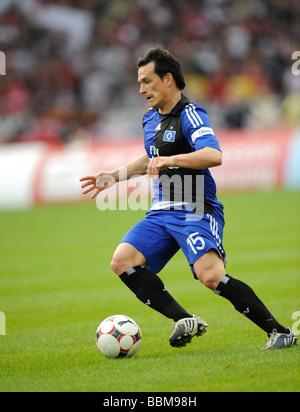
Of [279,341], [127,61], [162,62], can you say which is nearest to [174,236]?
[279,341]

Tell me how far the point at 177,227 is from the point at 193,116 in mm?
898

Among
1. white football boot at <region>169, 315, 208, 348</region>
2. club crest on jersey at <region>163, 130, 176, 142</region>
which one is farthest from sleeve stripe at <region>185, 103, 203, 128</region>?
white football boot at <region>169, 315, 208, 348</region>

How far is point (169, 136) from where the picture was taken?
18.7ft

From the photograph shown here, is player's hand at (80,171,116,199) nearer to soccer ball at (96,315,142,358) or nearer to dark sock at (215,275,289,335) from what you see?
soccer ball at (96,315,142,358)

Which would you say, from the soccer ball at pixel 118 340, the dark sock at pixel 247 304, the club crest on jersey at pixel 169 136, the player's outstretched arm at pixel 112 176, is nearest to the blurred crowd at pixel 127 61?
the player's outstretched arm at pixel 112 176

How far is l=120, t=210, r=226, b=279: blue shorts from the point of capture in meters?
5.46

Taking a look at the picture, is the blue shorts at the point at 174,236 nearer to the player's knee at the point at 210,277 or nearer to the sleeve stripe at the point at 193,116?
the player's knee at the point at 210,277

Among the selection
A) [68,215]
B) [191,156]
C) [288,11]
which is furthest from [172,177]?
[288,11]

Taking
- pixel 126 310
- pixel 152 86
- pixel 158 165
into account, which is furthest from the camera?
pixel 126 310

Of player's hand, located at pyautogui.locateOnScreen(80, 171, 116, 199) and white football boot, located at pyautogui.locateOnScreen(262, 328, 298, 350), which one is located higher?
player's hand, located at pyautogui.locateOnScreen(80, 171, 116, 199)

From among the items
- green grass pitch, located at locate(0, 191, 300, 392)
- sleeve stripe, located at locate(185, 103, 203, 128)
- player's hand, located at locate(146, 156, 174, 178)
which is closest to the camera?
green grass pitch, located at locate(0, 191, 300, 392)

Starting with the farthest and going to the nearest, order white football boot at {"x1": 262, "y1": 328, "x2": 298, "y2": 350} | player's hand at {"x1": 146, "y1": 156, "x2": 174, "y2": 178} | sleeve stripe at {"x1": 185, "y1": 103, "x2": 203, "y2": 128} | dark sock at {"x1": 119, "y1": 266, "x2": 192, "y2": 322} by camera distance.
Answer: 1. dark sock at {"x1": 119, "y1": 266, "x2": 192, "y2": 322}
2. sleeve stripe at {"x1": 185, "y1": 103, "x2": 203, "y2": 128}
3. white football boot at {"x1": 262, "y1": 328, "x2": 298, "y2": 350}
4. player's hand at {"x1": 146, "y1": 156, "x2": 174, "y2": 178}

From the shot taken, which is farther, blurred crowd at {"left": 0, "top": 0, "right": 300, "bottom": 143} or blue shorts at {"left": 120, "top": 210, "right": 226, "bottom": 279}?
blurred crowd at {"left": 0, "top": 0, "right": 300, "bottom": 143}

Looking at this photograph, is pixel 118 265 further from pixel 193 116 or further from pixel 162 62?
pixel 162 62
